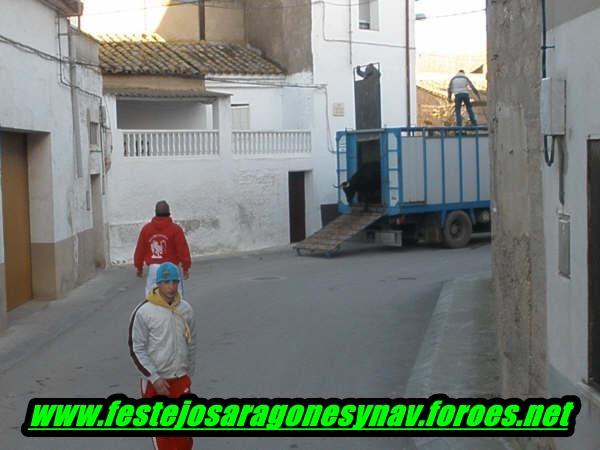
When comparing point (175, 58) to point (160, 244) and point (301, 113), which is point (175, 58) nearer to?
point (301, 113)

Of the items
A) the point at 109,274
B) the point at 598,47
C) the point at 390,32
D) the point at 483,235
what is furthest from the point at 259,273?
the point at 598,47

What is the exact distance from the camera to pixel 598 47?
515 cm

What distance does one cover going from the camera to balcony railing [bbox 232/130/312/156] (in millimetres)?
25266

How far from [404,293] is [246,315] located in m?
3.45

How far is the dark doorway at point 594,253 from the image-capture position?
524cm

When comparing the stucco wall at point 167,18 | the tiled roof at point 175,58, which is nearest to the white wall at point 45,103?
the tiled roof at point 175,58

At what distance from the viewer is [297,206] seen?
1078 inches

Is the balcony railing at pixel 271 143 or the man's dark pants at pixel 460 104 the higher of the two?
the man's dark pants at pixel 460 104

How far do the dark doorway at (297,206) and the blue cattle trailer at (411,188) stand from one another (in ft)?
8.20

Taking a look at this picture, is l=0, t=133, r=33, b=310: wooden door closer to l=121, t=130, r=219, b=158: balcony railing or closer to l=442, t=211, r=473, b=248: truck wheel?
l=121, t=130, r=219, b=158: balcony railing

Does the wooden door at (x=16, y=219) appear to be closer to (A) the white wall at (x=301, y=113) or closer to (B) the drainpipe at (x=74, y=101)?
(B) the drainpipe at (x=74, y=101)

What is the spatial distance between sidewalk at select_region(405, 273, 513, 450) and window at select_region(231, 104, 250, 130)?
1461cm

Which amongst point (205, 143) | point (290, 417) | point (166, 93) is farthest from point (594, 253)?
point (166, 93)

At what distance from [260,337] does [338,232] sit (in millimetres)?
11007
